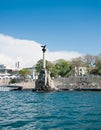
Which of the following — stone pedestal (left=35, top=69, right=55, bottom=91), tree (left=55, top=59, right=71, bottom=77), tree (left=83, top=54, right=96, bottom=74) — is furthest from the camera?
tree (left=55, top=59, right=71, bottom=77)

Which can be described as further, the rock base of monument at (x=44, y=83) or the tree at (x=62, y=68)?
the tree at (x=62, y=68)

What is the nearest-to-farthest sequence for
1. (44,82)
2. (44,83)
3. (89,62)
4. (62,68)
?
(44,82), (44,83), (89,62), (62,68)

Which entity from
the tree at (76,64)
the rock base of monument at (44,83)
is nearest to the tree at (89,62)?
the tree at (76,64)

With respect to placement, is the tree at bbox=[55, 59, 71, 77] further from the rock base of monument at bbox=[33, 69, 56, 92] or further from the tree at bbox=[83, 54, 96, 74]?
the rock base of monument at bbox=[33, 69, 56, 92]

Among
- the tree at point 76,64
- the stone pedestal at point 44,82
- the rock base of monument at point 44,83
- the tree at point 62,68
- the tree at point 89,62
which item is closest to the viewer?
the rock base of monument at point 44,83

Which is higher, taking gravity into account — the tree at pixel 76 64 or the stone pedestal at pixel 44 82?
the tree at pixel 76 64

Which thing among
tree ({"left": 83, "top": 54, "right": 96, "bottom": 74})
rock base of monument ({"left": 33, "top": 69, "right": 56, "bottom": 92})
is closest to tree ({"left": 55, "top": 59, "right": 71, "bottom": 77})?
tree ({"left": 83, "top": 54, "right": 96, "bottom": 74})

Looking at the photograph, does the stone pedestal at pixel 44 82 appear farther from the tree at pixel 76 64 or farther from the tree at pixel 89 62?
the tree at pixel 76 64

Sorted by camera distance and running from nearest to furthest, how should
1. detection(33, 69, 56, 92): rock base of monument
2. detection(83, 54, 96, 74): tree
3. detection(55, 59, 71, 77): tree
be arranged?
1. detection(33, 69, 56, 92): rock base of monument
2. detection(83, 54, 96, 74): tree
3. detection(55, 59, 71, 77): tree

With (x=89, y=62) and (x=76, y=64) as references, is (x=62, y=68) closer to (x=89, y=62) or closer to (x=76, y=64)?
(x=76, y=64)

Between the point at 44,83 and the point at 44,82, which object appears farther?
the point at 44,83

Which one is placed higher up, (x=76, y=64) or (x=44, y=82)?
(x=76, y=64)

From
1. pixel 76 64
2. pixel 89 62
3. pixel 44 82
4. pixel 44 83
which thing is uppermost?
pixel 89 62

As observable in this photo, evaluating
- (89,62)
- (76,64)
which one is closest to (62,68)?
(76,64)
